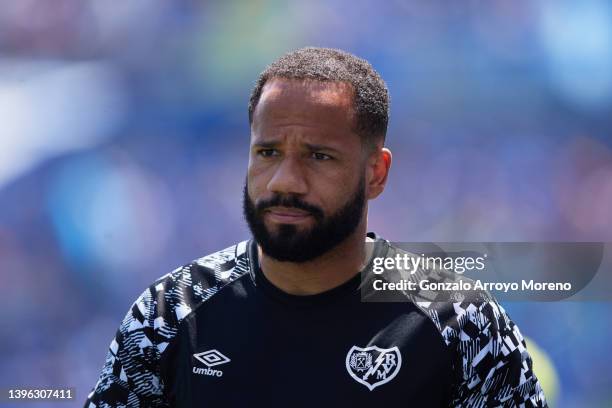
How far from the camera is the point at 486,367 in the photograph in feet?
5.10

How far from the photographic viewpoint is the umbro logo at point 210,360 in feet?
5.16

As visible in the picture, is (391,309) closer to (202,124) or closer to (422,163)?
(422,163)

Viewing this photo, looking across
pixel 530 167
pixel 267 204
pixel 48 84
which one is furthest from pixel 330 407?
pixel 48 84

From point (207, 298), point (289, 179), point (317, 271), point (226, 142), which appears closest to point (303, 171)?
point (289, 179)

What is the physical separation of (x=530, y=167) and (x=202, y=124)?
102 centimetres

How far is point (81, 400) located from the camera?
7.67 feet

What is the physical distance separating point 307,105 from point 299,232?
0.27 metres

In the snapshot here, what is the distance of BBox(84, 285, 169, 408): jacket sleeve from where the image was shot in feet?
5.25

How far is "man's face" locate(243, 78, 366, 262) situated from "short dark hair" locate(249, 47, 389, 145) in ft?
0.07

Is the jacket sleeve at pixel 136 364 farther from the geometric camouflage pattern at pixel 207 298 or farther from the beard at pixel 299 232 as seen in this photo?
the beard at pixel 299 232

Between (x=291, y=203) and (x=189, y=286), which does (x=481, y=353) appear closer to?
(x=291, y=203)

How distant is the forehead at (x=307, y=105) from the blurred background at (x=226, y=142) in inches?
28.7

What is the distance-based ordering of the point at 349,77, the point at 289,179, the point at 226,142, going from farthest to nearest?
the point at 226,142 → the point at 349,77 → the point at 289,179

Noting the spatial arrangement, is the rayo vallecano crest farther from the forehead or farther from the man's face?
the forehead
